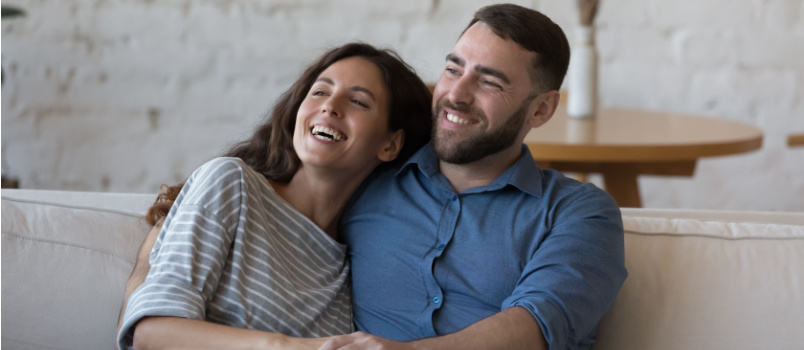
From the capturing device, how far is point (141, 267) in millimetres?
1405

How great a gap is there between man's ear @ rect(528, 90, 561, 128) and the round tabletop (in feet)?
1.80

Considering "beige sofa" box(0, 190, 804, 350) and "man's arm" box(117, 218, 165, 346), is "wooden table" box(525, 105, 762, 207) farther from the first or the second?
"man's arm" box(117, 218, 165, 346)

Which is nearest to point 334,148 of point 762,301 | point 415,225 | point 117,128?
point 415,225

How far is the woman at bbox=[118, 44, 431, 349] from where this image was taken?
125 cm

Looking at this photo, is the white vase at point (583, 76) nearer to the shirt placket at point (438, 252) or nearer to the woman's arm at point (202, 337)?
the shirt placket at point (438, 252)

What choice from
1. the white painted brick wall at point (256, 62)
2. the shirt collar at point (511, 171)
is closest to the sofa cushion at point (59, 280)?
the shirt collar at point (511, 171)

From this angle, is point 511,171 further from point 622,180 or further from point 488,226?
point 622,180

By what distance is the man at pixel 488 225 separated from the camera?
50.1 inches

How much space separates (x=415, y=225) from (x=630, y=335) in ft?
1.32

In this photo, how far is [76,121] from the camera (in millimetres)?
3152

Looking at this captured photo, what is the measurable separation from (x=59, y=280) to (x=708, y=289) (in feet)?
3.55

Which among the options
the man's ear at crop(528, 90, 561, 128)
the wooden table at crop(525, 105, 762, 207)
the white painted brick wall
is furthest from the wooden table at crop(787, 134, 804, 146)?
the man's ear at crop(528, 90, 561, 128)

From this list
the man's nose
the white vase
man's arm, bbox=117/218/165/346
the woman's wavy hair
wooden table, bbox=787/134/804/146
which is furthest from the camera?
wooden table, bbox=787/134/804/146

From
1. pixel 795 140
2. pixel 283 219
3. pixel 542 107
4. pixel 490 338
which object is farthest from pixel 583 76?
pixel 490 338
